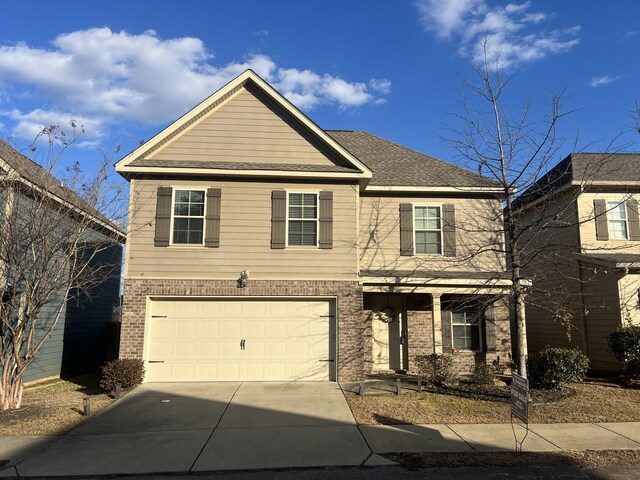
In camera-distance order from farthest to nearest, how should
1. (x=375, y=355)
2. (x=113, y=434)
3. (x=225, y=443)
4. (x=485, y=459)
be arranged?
(x=375, y=355) < (x=113, y=434) < (x=225, y=443) < (x=485, y=459)

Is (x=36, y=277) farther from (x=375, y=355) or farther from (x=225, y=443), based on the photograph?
(x=375, y=355)

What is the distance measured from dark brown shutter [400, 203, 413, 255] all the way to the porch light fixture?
15.1 ft

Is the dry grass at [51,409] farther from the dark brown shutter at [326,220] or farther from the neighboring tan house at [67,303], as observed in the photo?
the dark brown shutter at [326,220]

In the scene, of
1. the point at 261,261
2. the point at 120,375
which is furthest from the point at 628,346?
the point at 120,375

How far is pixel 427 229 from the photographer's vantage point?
13.1 meters

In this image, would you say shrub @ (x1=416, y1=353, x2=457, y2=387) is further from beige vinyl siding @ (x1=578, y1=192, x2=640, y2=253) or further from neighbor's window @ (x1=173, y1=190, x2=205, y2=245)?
beige vinyl siding @ (x1=578, y1=192, x2=640, y2=253)

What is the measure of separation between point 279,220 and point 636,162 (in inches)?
535

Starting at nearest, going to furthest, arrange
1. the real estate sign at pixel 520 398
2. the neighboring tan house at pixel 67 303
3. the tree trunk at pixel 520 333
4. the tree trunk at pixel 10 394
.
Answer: the real estate sign at pixel 520 398 → the tree trunk at pixel 10 394 → the tree trunk at pixel 520 333 → the neighboring tan house at pixel 67 303

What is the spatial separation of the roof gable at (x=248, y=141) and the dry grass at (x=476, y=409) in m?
5.77

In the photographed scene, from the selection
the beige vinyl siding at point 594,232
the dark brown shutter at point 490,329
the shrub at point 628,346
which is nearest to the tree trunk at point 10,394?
the dark brown shutter at point 490,329

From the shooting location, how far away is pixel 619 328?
39.4 ft

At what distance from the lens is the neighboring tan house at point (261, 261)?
11.3 metres

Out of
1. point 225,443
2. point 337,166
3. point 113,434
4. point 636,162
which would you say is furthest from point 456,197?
point 113,434

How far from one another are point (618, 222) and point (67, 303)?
59.3 ft
